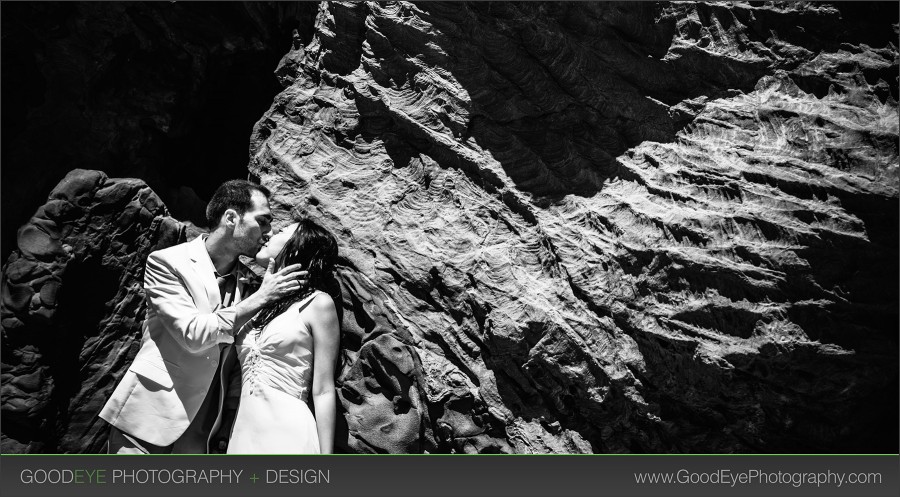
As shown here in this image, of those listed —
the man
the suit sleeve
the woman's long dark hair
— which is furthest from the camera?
the woman's long dark hair

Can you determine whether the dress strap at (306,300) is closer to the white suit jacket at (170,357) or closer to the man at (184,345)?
the man at (184,345)

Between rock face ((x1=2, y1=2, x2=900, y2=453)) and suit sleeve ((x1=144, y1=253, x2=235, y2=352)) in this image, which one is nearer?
suit sleeve ((x1=144, y1=253, x2=235, y2=352))

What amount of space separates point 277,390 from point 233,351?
1.51 ft

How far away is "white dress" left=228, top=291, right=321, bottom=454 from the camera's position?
14.0ft

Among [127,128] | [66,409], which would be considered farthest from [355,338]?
[127,128]

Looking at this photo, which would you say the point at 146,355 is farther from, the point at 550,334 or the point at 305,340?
the point at 550,334

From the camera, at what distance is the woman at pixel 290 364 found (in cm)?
429

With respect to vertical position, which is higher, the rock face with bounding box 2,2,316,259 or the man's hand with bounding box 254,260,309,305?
the rock face with bounding box 2,2,316,259

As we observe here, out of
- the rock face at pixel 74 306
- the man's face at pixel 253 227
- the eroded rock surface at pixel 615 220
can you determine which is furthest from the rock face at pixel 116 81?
the man's face at pixel 253 227

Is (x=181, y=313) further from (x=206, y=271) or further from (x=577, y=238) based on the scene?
(x=577, y=238)

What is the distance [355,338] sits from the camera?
5008mm

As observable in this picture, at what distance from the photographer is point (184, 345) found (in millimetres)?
4238

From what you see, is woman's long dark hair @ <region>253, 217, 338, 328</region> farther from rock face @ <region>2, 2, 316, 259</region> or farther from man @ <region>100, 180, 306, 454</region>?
rock face @ <region>2, 2, 316, 259</region>

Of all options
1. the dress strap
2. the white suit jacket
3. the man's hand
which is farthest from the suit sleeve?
the dress strap
